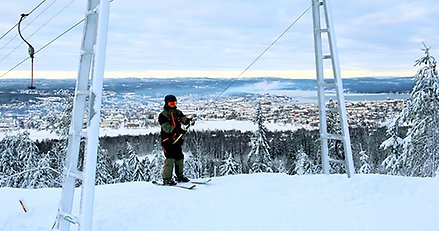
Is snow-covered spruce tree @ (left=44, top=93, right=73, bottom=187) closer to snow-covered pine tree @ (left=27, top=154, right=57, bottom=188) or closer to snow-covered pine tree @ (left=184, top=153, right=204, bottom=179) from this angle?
snow-covered pine tree @ (left=27, top=154, right=57, bottom=188)

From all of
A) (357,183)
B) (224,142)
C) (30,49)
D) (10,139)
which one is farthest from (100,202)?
(224,142)

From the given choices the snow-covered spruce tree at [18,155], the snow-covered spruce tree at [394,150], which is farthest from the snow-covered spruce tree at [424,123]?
the snow-covered spruce tree at [18,155]

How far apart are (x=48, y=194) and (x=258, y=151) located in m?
28.3

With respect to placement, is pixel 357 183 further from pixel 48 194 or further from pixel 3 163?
pixel 3 163

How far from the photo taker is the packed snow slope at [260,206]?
5.78m

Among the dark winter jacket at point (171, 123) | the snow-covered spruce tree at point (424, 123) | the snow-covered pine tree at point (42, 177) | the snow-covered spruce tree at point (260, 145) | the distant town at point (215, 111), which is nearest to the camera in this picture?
the dark winter jacket at point (171, 123)

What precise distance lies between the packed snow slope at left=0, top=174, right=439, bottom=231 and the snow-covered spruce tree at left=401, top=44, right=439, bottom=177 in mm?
14425

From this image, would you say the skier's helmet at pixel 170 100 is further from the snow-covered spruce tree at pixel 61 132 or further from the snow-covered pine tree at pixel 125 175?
the snow-covered pine tree at pixel 125 175

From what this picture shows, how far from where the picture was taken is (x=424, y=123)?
70.1ft

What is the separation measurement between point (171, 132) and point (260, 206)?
280cm

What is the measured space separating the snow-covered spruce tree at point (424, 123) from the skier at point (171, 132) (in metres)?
16.2

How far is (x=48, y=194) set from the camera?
7.81 metres

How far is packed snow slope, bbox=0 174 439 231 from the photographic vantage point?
5.78m

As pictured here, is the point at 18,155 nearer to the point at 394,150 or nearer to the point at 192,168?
the point at 192,168
